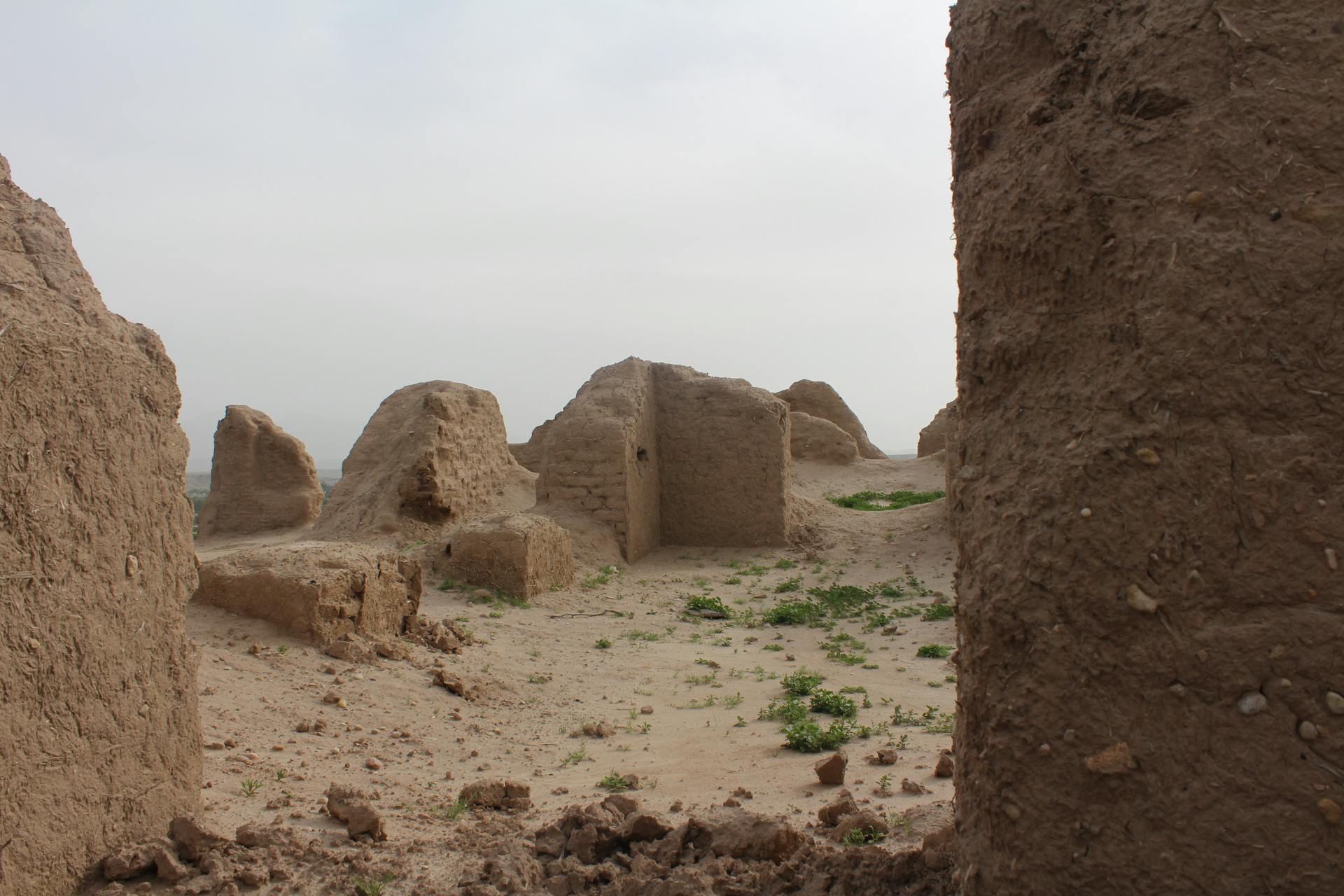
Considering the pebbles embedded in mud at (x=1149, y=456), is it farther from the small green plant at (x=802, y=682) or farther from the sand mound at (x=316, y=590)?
the sand mound at (x=316, y=590)

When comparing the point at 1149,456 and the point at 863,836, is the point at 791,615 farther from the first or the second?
the point at 1149,456

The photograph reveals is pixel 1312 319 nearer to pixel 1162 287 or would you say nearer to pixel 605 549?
pixel 1162 287

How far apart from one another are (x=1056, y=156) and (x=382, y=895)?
8.34ft

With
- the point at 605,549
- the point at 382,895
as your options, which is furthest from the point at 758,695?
the point at 605,549

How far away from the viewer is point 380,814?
318cm

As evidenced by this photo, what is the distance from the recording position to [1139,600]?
5.49ft

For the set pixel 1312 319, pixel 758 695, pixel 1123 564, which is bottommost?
pixel 758 695

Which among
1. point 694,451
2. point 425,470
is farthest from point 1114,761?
point 694,451

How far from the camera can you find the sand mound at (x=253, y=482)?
14680 millimetres

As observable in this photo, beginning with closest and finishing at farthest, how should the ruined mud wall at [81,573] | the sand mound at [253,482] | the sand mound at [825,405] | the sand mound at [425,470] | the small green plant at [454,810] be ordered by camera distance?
the ruined mud wall at [81,573], the small green plant at [454,810], the sand mound at [425,470], the sand mound at [253,482], the sand mound at [825,405]

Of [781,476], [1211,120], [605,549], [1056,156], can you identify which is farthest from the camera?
[781,476]

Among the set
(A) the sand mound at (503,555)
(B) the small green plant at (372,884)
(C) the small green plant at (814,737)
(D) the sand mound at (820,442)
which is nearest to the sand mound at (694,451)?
(A) the sand mound at (503,555)

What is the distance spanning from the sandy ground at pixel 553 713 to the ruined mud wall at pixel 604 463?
2013mm

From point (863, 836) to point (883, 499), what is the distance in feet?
43.1
